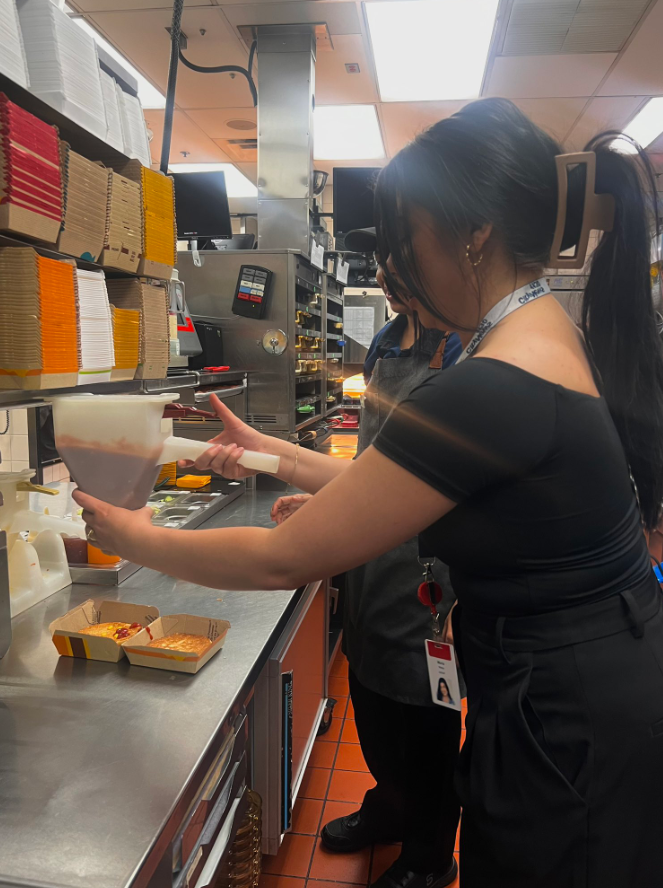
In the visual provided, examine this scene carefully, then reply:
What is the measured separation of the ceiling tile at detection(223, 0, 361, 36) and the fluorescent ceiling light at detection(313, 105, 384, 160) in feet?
3.26

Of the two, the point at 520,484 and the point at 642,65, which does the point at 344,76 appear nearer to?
the point at 642,65

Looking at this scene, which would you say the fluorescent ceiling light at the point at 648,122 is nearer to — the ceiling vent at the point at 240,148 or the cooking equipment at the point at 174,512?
the ceiling vent at the point at 240,148

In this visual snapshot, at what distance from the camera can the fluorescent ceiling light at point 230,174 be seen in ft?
22.1

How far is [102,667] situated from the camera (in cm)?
133

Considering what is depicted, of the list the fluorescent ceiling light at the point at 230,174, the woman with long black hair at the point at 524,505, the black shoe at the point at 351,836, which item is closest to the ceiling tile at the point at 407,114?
the fluorescent ceiling light at the point at 230,174

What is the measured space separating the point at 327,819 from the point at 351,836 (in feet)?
0.50

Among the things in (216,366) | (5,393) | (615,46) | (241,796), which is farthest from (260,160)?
(241,796)

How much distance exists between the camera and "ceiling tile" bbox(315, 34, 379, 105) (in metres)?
3.95

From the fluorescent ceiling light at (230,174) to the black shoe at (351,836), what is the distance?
18.3 feet

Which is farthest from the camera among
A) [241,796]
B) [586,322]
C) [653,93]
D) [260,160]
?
[653,93]

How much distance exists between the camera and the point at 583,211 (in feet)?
3.05

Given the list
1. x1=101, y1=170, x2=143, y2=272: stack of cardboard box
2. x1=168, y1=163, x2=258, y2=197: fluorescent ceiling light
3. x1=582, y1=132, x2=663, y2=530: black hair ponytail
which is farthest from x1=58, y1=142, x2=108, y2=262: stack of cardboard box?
x1=168, y1=163, x2=258, y2=197: fluorescent ceiling light

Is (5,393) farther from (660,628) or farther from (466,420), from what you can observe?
(660,628)

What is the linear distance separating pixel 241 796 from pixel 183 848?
0.49m
